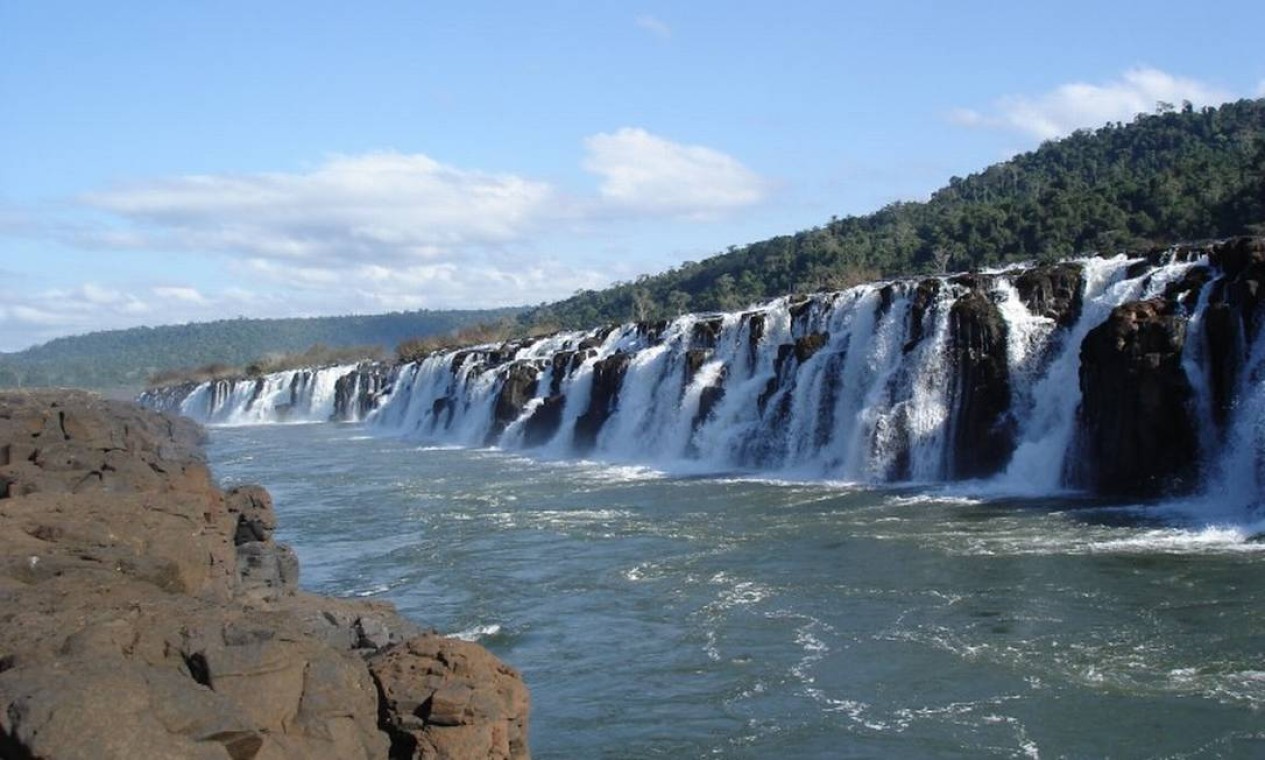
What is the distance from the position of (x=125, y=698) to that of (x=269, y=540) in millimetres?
10123

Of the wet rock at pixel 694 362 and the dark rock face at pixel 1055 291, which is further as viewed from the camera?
the wet rock at pixel 694 362

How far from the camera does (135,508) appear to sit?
512 inches

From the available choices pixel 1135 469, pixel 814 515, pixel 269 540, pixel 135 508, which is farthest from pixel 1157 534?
pixel 135 508

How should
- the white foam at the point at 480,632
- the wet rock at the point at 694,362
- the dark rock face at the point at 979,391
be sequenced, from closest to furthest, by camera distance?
the white foam at the point at 480,632
the dark rock face at the point at 979,391
the wet rock at the point at 694,362

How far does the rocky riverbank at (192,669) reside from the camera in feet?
21.0

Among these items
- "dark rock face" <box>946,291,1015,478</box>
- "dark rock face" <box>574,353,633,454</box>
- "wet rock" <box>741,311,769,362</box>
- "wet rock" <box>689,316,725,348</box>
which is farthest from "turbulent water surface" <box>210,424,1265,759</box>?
"dark rock face" <box>574,353,633,454</box>

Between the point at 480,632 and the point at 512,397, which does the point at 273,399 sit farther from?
the point at 480,632

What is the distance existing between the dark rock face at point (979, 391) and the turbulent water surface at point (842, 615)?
1.86 meters

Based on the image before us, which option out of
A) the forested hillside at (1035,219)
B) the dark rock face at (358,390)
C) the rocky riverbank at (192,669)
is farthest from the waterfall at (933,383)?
the dark rock face at (358,390)

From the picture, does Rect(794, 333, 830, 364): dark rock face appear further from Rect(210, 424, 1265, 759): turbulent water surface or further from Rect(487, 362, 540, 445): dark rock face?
Rect(487, 362, 540, 445): dark rock face

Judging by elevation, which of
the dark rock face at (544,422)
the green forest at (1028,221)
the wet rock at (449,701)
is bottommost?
the wet rock at (449,701)

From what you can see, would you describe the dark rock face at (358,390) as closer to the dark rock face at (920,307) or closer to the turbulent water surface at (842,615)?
the turbulent water surface at (842,615)

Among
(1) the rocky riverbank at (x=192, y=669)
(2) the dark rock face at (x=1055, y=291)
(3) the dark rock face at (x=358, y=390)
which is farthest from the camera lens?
(3) the dark rock face at (x=358, y=390)

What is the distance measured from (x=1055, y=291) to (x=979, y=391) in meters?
2.69
